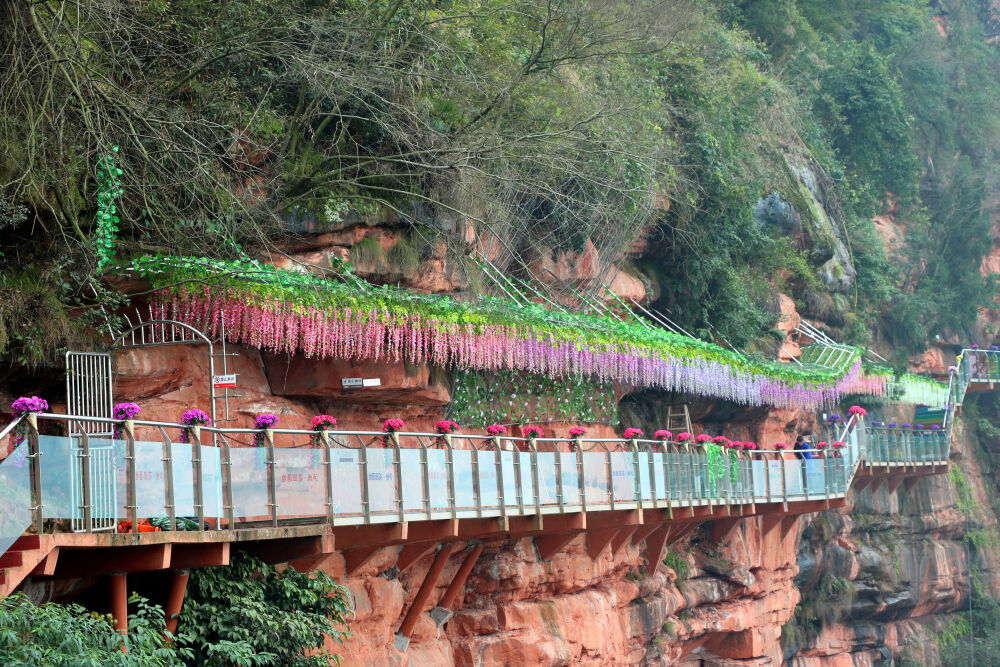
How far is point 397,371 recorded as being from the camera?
1825 centimetres

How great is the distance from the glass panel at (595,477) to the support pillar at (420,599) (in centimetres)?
207

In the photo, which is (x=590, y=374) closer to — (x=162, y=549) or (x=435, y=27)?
(x=435, y=27)

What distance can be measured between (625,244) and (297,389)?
959 cm

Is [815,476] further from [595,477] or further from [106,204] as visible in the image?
[106,204]

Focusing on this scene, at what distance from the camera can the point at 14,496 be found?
373 inches

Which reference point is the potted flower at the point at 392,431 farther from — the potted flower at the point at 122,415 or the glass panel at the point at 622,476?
the glass panel at the point at 622,476

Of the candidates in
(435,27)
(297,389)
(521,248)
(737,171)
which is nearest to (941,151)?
(737,171)

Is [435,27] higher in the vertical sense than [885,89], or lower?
lower

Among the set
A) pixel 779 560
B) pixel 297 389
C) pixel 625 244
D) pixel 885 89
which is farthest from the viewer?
pixel 885 89

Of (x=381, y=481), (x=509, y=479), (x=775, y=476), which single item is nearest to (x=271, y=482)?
(x=381, y=481)

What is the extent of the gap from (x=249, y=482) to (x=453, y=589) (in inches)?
270

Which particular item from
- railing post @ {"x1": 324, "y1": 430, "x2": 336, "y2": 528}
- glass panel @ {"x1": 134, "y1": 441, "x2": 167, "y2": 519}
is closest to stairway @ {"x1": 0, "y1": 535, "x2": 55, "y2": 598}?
glass panel @ {"x1": 134, "y1": 441, "x2": 167, "y2": 519}

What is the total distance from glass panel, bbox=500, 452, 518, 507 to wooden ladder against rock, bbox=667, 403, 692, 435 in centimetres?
1031

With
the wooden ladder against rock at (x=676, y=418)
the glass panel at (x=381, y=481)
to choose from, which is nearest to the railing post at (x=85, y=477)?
the glass panel at (x=381, y=481)
